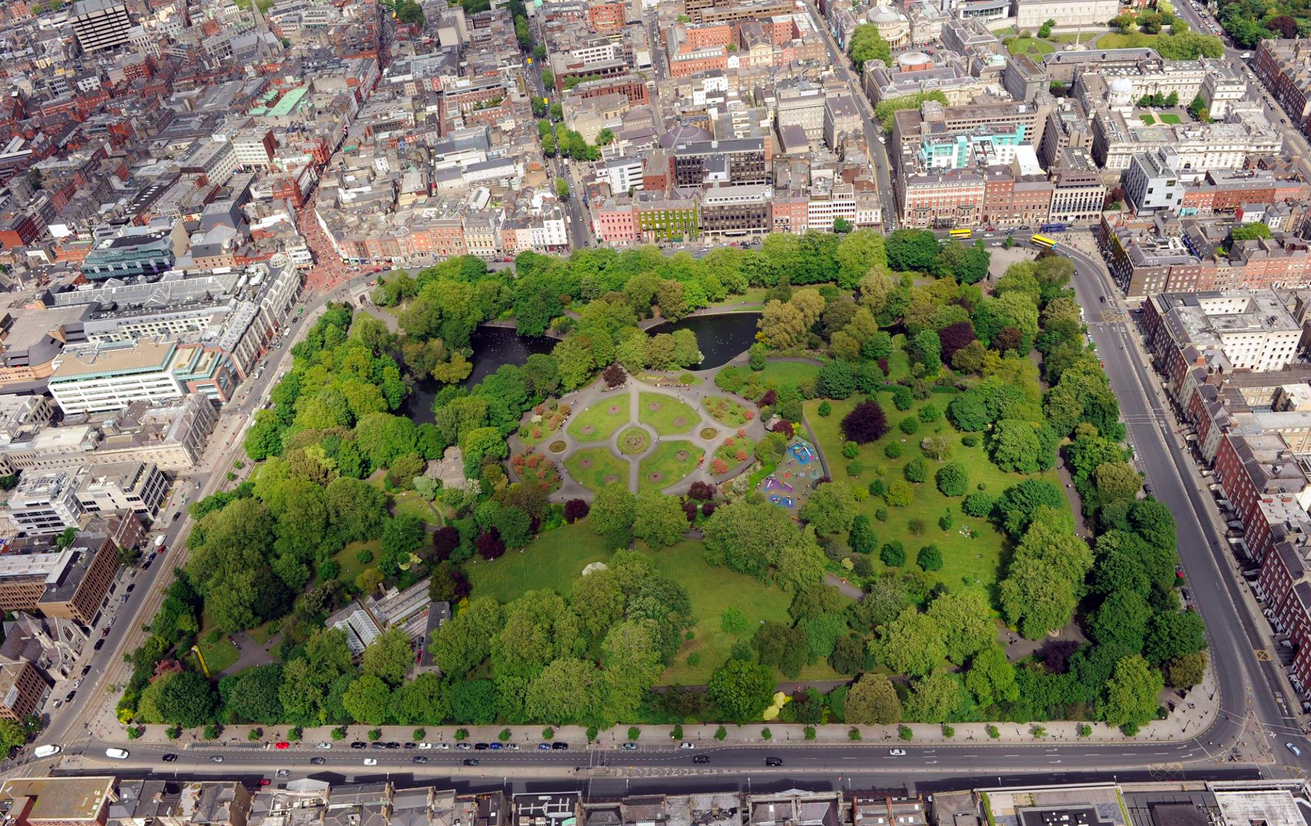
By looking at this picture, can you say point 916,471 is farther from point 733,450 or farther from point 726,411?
point 726,411

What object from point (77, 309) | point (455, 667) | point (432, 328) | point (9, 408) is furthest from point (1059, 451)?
point (77, 309)

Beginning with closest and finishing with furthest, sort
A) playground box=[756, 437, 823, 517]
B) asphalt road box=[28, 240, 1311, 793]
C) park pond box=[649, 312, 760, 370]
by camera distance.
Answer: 1. asphalt road box=[28, 240, 1311, 793]
2. playground box=[756, 437, 823, 517]
3. park pond box=[649, 312, 760, 370]

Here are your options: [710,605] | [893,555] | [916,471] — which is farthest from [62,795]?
[916,471]

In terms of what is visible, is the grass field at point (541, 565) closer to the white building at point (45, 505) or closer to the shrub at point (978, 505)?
the shrub at point (978, 505)

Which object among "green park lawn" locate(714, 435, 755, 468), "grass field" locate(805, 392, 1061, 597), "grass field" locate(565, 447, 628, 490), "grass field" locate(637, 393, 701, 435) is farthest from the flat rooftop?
"grass field" locate(805, 392, 1061, 597)

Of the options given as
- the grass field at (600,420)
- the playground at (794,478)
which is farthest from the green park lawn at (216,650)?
the playground at (794,478)

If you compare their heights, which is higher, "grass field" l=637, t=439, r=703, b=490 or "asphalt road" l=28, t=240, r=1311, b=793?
"grass field" l=637, t=439, r=703, b=490

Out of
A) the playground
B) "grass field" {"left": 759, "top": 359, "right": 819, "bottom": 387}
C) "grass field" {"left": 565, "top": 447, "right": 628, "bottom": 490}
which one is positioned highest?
"grass field" {"left": 759, "top": 359, "right": 819, "bottom": 387}

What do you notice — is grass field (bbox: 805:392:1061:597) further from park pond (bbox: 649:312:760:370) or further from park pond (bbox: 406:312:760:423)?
park pond (bbox: 406:312:760:423)
